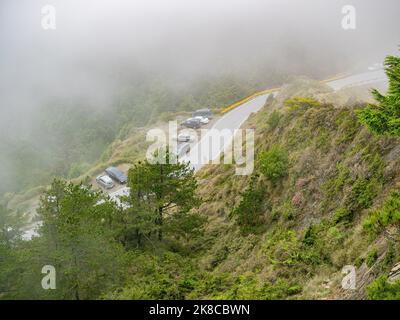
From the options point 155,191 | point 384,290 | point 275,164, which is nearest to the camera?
point 384,290

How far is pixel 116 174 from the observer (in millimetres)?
46156

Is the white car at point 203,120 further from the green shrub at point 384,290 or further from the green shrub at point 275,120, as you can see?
the green shrub at point 384,290

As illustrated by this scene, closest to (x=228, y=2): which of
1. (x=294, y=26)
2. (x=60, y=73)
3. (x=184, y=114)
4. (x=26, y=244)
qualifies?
(x=294, y=26)

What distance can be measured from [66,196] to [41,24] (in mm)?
179761

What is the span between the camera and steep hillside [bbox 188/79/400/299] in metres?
13.1

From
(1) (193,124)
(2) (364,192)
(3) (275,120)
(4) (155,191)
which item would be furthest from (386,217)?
(1) (193,124)

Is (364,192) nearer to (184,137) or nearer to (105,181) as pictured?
(105,181)

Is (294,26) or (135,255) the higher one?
(294,26)

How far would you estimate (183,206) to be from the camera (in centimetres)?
2289

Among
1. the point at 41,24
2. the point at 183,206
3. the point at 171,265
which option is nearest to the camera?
the point at 171,265

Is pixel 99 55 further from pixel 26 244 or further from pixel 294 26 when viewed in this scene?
pixel 26 244

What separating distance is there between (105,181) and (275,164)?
26.2 m

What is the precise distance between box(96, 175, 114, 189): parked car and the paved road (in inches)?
77.4

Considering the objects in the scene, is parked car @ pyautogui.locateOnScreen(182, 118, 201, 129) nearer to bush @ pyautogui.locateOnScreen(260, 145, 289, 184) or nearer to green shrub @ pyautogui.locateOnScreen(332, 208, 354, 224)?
bush @ pyautogui.locateOnScreen(260, 145, 289, 184)
